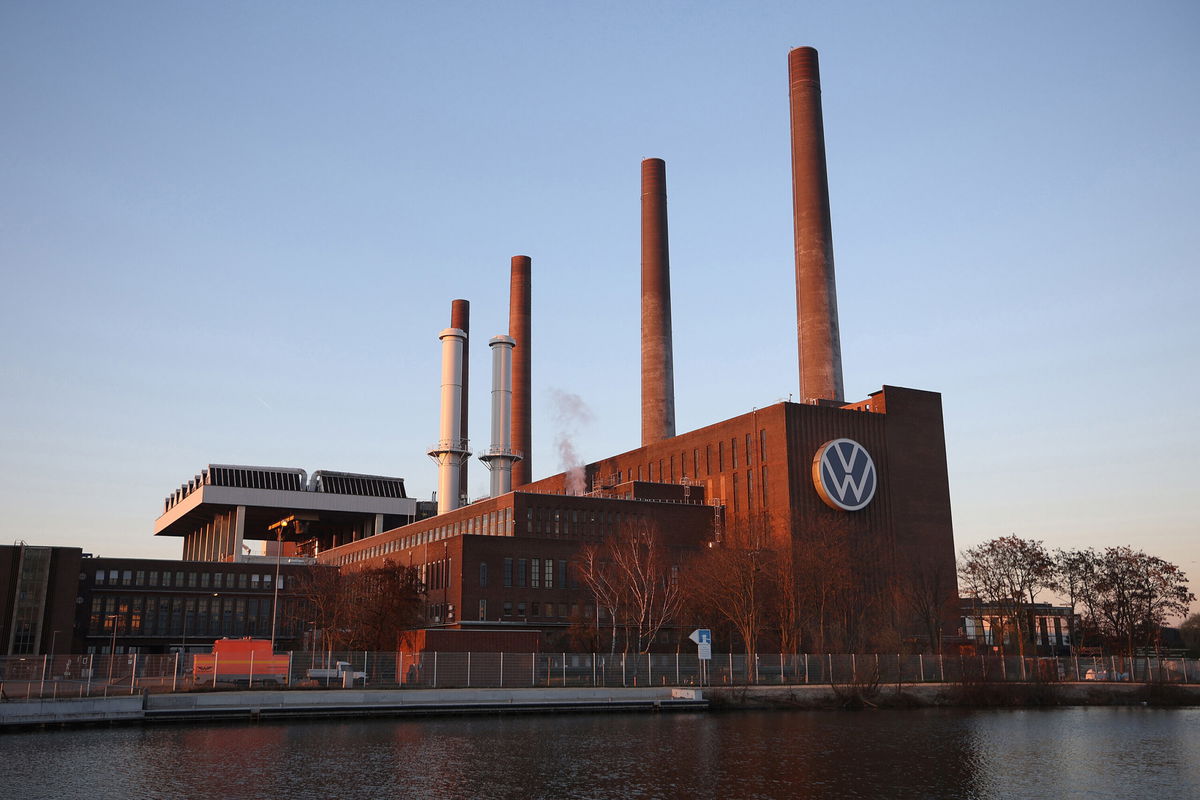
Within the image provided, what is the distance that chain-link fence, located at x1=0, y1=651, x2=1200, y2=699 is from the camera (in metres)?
54.8

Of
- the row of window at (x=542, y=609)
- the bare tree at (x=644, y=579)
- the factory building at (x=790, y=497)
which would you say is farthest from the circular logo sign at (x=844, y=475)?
the row of window at (x=542, y=609)

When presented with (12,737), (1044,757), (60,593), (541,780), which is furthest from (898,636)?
(60,593)

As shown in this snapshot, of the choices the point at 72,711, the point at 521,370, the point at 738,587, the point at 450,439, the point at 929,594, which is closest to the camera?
the point at 72,711

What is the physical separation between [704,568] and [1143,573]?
118 feet

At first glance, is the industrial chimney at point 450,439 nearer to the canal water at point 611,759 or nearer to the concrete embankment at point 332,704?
the concrete embankment at point 332,704

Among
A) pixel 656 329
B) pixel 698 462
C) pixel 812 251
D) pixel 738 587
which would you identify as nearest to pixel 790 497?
pixel 698 462

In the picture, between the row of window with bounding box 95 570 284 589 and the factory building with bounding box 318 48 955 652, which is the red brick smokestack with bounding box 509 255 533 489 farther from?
the row of window with bounding box 95 570 284 589

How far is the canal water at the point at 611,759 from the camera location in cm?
2972

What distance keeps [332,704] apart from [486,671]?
1144cm

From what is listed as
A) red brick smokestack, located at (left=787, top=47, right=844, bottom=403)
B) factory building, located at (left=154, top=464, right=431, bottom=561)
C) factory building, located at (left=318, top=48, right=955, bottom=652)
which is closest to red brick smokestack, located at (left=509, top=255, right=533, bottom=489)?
factory building, located at (left=154, top=464, right=431, bottom=561)

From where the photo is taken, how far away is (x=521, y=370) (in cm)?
13238

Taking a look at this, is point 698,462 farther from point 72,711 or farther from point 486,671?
point 72,711

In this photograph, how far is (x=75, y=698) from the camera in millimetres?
49125

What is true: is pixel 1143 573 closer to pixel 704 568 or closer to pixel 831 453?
pixel 831 453
